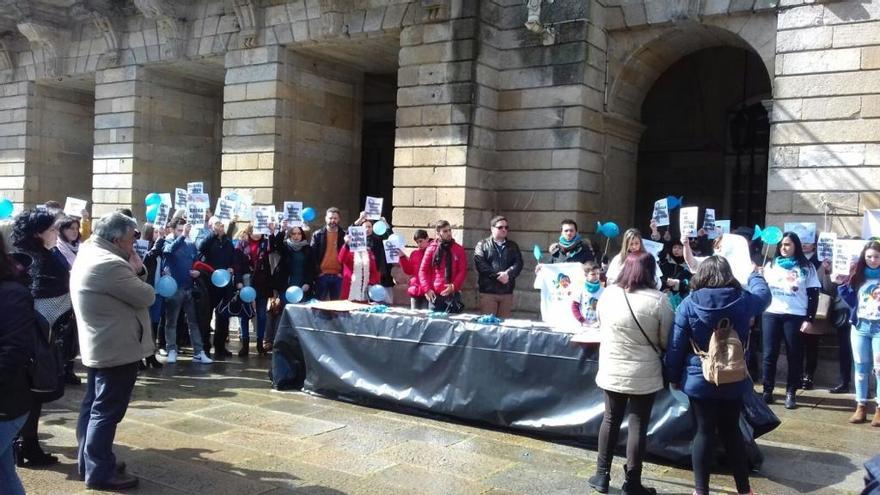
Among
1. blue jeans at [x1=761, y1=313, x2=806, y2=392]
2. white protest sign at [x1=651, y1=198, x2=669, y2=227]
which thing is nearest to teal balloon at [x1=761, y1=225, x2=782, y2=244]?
blue jeans at [x1=761, y1=313, x2=806, y2=392]

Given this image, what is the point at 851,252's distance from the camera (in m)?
8.12

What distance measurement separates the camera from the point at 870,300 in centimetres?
735

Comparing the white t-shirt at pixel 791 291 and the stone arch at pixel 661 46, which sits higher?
the stone arch at pixel 661 46

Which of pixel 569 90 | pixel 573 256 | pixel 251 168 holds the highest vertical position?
pixel 569 90

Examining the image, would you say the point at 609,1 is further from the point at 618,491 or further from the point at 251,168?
the point at 618,491

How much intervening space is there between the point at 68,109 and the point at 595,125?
42.7 feet

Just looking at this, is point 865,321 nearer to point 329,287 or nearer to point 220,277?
point 329,287

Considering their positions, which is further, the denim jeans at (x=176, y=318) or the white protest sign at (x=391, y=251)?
the white protest sign at (x=391, y=251)

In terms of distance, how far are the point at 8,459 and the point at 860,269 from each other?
717 centimetres

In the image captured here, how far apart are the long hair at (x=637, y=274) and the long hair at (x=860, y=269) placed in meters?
3.48

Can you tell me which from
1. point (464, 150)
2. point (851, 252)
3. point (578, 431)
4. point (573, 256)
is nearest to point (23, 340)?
point (578, 431)

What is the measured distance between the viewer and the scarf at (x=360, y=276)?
10.2m

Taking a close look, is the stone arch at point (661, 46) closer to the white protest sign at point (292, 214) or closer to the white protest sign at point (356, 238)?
the white protest sign at point (356, 238)

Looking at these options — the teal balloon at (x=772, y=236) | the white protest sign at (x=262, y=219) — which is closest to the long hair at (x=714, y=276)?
the teal balloon at (x=772, y=236)
